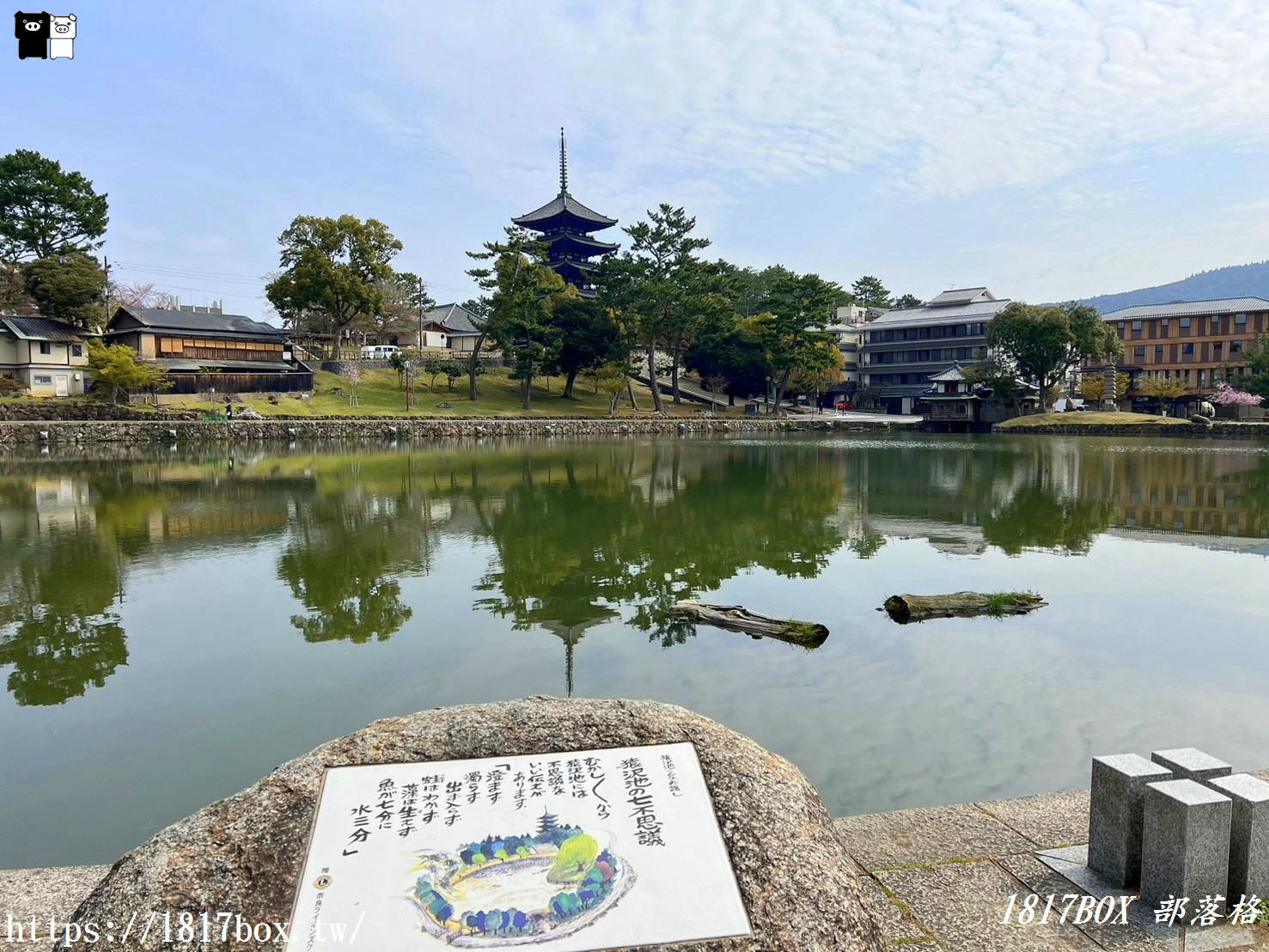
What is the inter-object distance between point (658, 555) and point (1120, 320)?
58427 mm

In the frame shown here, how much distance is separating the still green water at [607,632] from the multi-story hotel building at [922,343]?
4642 centimetres

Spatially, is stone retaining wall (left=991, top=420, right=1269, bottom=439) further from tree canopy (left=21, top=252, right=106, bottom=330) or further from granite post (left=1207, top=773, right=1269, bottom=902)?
tree canopy (left=21, top=252, right=106, bottom=330)

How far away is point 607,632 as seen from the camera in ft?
25.9

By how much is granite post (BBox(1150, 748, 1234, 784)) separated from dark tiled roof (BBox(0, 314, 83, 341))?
46173 millimetres

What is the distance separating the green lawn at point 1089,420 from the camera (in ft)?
148

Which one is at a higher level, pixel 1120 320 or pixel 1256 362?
pixel 1120 320

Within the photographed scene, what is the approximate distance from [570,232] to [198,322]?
86.7 feet

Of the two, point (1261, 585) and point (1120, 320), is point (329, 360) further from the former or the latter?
point (1120, 320)

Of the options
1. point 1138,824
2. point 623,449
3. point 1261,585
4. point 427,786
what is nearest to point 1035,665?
point 1138,824

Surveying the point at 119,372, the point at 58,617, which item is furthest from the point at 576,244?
the point at 58,617

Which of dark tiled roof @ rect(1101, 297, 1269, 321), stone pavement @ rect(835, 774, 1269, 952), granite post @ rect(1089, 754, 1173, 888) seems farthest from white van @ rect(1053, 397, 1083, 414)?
granite post @ rect(1089, 754, 1173, 888)

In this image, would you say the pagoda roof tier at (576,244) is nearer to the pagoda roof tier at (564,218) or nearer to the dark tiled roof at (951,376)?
the pagoda roof tier at (564,218)

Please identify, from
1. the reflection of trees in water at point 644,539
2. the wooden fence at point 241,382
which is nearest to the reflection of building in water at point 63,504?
the reflection of trees in water at point 644,539

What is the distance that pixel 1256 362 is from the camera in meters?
45.8
